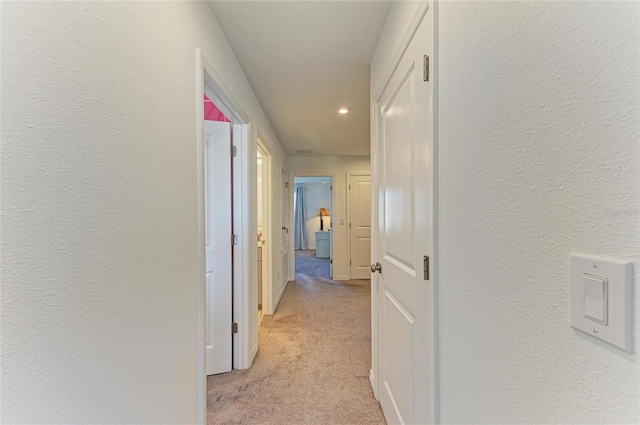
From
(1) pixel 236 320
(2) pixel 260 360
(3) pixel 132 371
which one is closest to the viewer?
(3) pixel 132 371

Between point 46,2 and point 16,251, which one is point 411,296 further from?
point 46,2

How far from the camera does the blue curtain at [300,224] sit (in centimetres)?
904

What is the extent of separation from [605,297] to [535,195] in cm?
20

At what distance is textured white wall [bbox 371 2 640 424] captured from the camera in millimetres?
368

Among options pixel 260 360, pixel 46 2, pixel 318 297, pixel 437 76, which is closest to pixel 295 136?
pixel 318 297

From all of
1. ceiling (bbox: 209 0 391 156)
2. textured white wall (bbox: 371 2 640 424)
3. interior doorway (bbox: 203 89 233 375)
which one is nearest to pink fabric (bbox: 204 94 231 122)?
interior doorway (bbox: 203 89 233 375)

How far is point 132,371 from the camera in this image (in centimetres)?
79

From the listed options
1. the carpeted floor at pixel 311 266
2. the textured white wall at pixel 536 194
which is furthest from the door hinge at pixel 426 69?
the carpeted floor at pixel 311 266

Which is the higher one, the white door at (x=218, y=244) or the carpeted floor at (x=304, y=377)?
the white door at (x=218, y=244)

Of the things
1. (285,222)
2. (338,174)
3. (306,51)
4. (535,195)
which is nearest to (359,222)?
(338,174)

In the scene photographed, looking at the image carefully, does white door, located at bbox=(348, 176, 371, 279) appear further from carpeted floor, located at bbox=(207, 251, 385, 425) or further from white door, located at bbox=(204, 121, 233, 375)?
white door, located at bbox=(204, 121, 233, 375)

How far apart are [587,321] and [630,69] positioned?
356mm

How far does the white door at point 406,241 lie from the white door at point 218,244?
43.2 inches

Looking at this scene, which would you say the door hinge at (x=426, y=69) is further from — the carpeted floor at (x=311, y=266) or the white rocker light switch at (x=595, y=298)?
the carpeted floor at (x=311, y=266)
